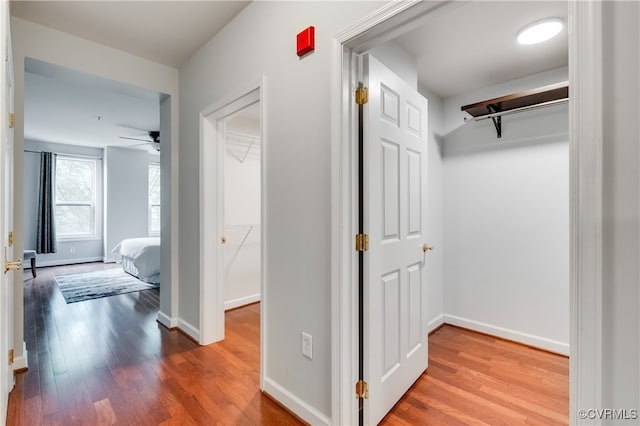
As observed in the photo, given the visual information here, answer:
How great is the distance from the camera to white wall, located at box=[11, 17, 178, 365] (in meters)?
2.23

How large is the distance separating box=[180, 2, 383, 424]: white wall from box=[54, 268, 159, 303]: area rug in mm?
3559

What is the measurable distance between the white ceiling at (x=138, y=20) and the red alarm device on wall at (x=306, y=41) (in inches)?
29.1

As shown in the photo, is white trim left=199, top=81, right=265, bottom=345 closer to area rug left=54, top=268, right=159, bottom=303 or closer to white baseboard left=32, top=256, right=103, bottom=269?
area rug left=54, top=268, right=159, bottom=303

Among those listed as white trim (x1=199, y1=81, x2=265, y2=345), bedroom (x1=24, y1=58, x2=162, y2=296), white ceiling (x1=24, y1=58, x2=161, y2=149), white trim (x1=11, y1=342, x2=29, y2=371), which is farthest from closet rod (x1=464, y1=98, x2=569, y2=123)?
white trim (x1=11, y1=342, x2=29, y2=371)

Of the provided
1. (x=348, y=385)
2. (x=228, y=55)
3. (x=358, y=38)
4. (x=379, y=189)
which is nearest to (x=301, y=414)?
(x=348, y=385)

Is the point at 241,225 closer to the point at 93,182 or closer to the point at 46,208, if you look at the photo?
the point at 46,208

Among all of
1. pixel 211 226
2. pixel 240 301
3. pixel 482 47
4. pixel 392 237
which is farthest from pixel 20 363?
pixel 482 47

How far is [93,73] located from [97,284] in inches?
141

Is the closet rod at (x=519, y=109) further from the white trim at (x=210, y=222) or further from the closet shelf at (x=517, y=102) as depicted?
the white trim at (x=210, y=222)

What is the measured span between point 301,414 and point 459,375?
1.21 m

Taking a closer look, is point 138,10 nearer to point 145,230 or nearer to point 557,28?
point 557,28

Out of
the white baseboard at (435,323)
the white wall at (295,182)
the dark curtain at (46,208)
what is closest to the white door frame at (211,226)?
the white wall at (295,182)

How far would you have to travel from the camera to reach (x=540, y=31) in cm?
203

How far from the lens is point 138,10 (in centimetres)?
214
